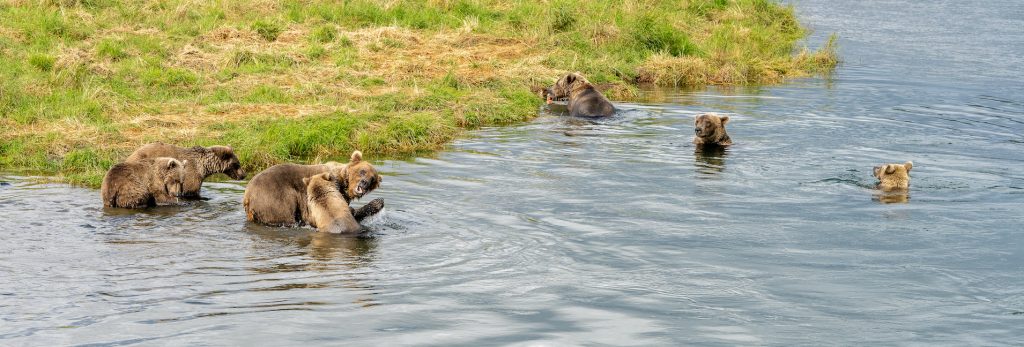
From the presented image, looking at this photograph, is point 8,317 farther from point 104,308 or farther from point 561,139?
point 561,139

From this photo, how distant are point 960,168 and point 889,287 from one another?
6.03m

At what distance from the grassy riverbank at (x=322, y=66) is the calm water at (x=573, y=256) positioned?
1.51 m

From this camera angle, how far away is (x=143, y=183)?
38.9 ft

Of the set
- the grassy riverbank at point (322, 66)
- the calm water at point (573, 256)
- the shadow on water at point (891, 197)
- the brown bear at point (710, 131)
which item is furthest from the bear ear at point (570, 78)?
the shadow on water at point (891, 197)

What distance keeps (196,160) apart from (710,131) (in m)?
6.89

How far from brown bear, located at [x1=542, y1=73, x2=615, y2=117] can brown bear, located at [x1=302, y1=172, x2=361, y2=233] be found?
8476 mm

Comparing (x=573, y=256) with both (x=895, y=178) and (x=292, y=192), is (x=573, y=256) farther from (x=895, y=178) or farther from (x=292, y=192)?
(x=895, y=178)

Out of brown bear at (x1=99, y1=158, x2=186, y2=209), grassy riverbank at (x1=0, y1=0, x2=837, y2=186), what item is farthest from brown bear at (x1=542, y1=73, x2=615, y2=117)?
brown bear at (x1=99, y1=158, x2=186, y2=209)

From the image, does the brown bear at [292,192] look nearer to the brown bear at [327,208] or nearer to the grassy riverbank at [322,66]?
the brown bear at [327,208]

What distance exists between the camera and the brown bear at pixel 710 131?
16109 mm

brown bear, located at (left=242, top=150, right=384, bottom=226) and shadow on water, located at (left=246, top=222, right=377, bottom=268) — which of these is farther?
brown bear, located at (left=242, top=150, right=384, bottom=226)

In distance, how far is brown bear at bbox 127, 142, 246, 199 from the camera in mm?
12305

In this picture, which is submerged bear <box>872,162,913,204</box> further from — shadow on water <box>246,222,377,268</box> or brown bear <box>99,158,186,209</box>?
brown bear <box>99,158,186,209</box>

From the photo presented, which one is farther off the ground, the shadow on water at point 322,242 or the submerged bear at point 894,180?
the submerged bear at point 894,180
